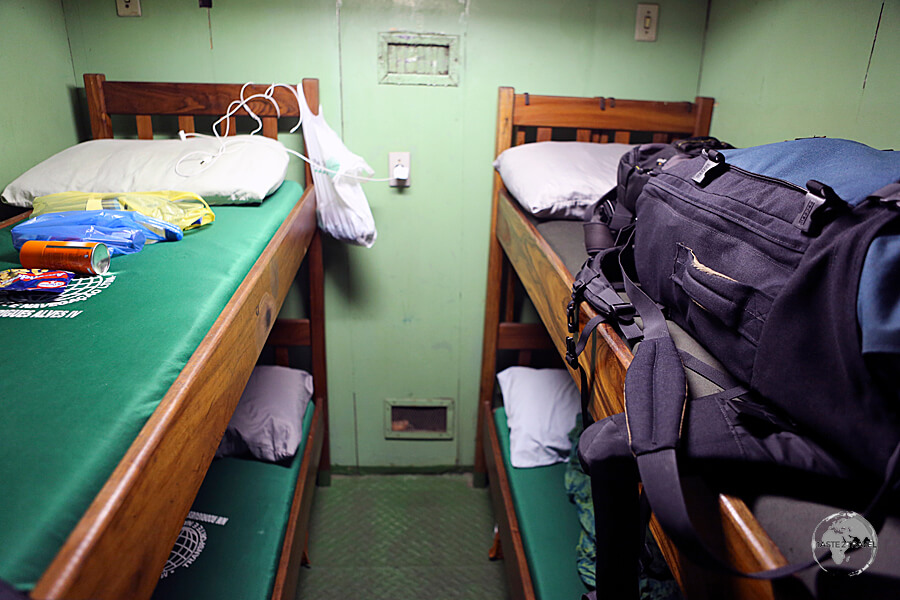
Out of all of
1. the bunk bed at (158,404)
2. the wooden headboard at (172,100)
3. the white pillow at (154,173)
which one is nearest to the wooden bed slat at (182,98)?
the wooden headboard at (172,100)

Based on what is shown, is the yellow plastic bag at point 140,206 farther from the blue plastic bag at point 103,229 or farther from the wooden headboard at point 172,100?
the wooden headboard at point 172,100

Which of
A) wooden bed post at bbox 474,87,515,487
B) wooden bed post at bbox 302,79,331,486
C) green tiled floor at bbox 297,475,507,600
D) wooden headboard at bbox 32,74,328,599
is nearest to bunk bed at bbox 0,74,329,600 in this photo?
wooden headboard at bbox 32,74,328,599

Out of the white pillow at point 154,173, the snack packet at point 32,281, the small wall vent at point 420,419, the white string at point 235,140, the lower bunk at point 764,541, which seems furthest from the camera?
the small wall vent at point 420,419

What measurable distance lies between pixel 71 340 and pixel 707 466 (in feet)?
2.69

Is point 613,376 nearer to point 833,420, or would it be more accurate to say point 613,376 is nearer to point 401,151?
point 833,420

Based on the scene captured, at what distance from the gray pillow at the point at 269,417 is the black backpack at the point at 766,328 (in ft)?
3.96

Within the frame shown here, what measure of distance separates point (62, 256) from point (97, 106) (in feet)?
3.85

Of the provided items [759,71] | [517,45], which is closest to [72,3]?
[517,45]

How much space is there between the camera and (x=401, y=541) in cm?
195

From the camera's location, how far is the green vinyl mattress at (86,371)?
1.53ft

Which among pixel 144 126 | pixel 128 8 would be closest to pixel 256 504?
pixel 144 126

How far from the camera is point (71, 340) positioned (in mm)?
733

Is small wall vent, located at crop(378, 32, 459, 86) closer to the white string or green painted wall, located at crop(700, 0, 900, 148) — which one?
the white string

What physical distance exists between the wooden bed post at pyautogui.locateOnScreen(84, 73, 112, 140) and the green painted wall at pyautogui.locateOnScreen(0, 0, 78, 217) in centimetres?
9
